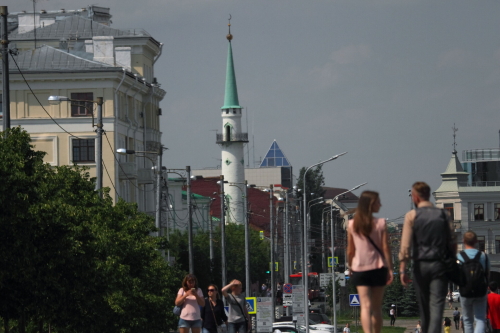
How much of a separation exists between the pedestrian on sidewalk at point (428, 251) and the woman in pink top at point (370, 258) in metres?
0.20

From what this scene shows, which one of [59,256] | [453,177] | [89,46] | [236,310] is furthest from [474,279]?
[453,177]

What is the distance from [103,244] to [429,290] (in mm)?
18322

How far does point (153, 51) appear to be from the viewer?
73.6m

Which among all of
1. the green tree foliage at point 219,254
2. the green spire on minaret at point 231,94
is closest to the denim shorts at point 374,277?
the green tree foliage at point 219,254

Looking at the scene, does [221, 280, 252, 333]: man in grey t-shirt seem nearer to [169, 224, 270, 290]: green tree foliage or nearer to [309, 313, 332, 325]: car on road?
[309, 313, 332, 325]: car on road

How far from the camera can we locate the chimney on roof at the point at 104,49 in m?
66.9

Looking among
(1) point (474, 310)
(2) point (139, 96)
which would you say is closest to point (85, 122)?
(2) point (139, 96)

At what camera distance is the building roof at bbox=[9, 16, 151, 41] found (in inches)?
2820

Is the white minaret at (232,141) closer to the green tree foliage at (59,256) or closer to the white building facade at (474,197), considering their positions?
the white building facade at (474,197)

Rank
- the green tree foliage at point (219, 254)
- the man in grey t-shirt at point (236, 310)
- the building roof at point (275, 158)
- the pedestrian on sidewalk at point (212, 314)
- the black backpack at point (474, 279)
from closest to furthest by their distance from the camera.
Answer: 1. the black backpack at point (474, 279)
2. the man in grey t-shirt at point (236, 310)
3. the pedestrian on sidewalk at point (212, 314)
4. the green tree foliage at point (219, 254)
5. the building roof at point (275, 158)

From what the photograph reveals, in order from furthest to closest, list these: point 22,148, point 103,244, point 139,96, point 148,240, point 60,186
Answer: point 139,96
point 148,240
point 60,186
point 103,244
point 22,148

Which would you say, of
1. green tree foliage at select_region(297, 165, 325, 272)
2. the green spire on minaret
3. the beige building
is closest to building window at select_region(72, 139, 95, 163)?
the beige building

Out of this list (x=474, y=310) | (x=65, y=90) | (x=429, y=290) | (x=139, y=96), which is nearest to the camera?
(x=429, y=290)

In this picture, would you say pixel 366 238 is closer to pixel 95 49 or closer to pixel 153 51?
pixel 95 49
